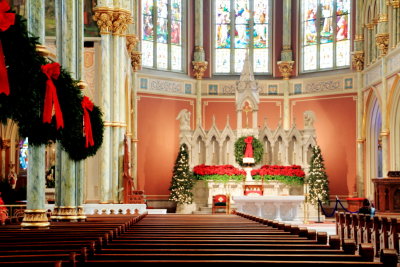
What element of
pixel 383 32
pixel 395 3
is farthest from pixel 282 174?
pixel 395 3

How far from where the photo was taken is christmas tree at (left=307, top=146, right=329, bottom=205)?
94.1ft

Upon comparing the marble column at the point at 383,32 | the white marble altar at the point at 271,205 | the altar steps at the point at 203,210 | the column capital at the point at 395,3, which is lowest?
the altar steps at the point at 203,210

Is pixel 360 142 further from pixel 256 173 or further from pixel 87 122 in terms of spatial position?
pixel 87 122

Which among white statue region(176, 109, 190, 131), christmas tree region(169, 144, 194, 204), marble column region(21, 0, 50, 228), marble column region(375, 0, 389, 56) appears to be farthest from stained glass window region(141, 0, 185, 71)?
marble column region(21, 0, 50, 228)

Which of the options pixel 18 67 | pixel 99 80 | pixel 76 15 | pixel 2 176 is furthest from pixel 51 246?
pixel 2 176

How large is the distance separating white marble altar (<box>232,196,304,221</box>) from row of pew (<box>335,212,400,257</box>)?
6923mm

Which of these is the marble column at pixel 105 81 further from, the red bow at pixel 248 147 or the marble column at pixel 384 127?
the marble column at pixel 384 127

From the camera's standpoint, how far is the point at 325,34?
33.1 m

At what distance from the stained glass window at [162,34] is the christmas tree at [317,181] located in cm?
856

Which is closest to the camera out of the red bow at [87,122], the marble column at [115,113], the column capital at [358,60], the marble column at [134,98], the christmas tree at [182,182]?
the red bow at [87,122]

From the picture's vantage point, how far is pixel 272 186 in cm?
2873

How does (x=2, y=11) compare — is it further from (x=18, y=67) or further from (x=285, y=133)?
(x=285, y=133)

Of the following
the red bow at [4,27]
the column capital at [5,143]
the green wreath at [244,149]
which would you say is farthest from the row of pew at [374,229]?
the column capital at [5,143]

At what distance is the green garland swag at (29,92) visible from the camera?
321 inches
